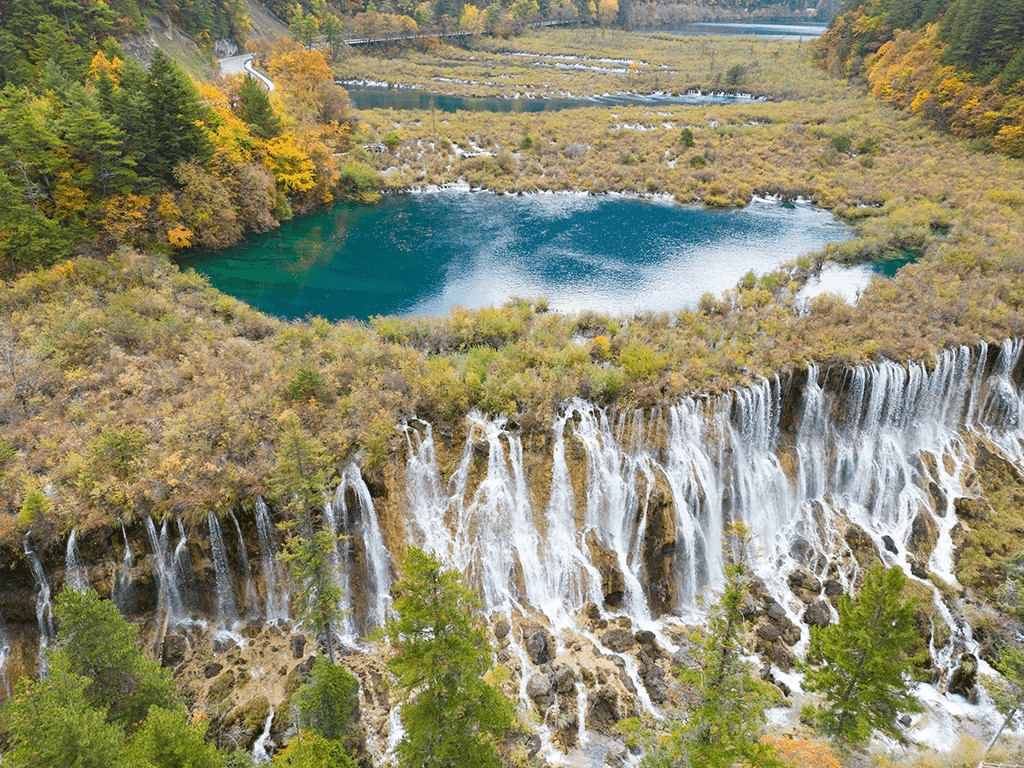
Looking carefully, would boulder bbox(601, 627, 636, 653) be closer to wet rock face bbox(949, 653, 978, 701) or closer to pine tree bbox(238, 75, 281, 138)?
wet rock face bbox(949, 653, 978, 701)

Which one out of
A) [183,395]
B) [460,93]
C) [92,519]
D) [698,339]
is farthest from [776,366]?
[460,93]

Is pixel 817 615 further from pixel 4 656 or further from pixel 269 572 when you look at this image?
pixel 4 656

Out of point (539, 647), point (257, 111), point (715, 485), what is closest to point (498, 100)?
point (257, 111)

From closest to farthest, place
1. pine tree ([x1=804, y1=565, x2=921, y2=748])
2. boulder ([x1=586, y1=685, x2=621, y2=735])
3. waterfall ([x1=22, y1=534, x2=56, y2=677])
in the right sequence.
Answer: pine tree ([x1=804, y1=565, x2=921, y2=748]), waterfall ([x1=22, y1=534, x2=56, y2=677]), boulder ([x1=586, y1=685, x2=621, y2=735])

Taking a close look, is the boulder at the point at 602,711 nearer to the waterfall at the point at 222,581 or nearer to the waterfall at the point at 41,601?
the waterfall at the point at 222,581

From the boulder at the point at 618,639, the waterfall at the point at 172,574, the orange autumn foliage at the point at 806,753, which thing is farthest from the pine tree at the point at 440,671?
the waterfall at the point at 172,574

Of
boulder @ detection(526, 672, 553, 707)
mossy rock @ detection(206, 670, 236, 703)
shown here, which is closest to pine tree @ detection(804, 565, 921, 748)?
boulder @ detection(526, 672, 553, 707)
